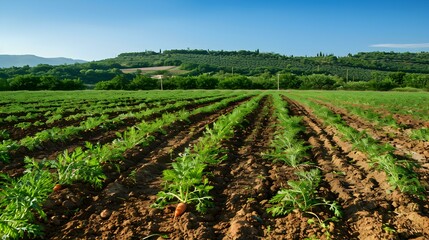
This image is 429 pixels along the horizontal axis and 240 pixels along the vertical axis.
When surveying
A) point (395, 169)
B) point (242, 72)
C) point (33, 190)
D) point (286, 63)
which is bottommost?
point (395, 169)

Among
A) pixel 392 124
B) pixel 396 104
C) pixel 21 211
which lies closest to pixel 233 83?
pixel 396 104

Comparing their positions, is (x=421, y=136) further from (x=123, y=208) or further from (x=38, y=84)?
(x=38, y=84)

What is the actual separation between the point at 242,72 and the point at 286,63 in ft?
106

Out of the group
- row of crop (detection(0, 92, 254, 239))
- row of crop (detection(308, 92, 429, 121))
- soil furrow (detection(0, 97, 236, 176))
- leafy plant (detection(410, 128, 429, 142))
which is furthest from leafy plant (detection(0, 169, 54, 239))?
row of crop (detection(308, 92, 429, 121))

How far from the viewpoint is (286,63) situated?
14288 centimetres

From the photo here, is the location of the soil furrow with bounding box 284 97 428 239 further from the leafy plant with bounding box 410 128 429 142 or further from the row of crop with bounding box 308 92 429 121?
the row of crop with bounding box 308 92 429 121

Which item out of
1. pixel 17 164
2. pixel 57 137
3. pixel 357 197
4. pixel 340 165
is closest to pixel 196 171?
pixel 357 197

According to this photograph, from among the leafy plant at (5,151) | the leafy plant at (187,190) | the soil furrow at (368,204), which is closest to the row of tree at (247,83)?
the leafy plant at (5,151)

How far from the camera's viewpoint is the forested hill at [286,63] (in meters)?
121

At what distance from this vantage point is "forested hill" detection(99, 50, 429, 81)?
396 ft

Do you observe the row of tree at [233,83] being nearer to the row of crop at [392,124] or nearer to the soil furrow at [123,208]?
the row of crop at [392,124]

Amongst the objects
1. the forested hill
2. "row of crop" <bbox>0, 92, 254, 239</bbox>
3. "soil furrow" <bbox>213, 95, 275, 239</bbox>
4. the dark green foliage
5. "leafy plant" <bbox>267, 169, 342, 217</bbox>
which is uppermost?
the forested hill

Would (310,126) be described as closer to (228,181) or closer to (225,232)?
(228,181)

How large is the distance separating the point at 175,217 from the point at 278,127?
6.38m
